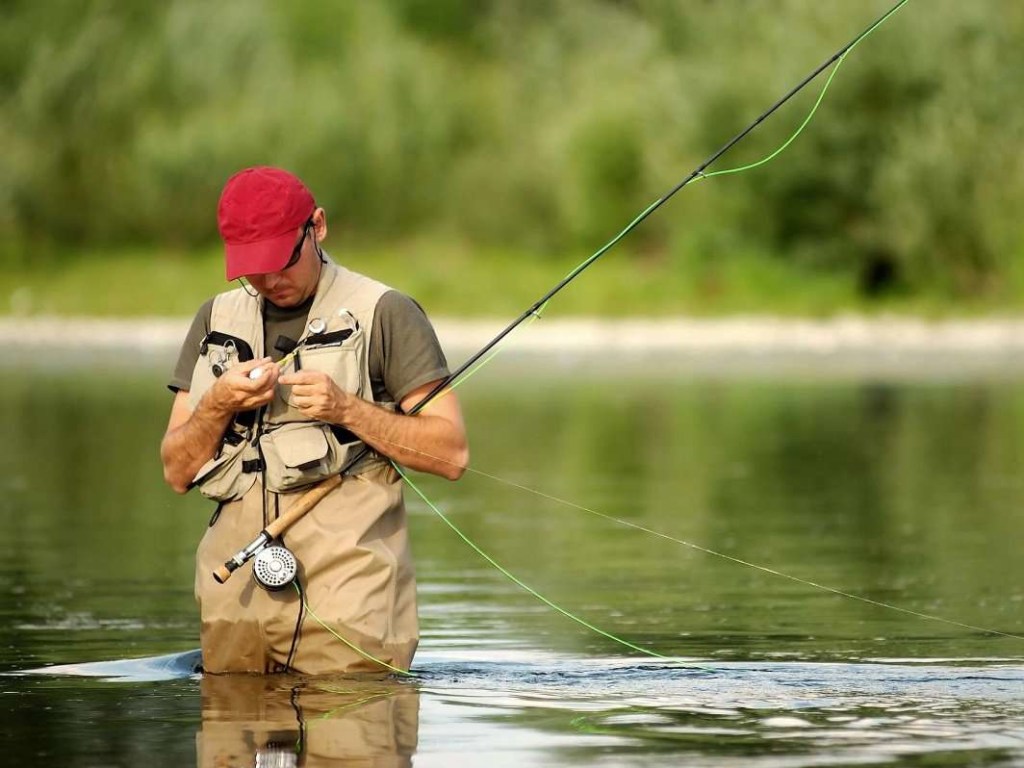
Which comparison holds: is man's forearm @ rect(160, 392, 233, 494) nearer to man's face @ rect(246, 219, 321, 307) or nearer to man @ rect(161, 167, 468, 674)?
man @ rect(161, 167, 468, 674)

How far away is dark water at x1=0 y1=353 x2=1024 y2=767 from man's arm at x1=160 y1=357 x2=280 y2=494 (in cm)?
63

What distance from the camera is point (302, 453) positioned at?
5.48 metres

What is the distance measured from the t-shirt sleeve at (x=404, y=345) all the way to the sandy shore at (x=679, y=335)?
23.9 meters

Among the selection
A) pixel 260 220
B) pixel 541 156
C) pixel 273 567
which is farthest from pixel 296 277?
pixel 541 156

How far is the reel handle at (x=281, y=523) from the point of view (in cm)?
554

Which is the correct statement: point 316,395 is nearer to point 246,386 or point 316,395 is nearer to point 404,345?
point 246,386

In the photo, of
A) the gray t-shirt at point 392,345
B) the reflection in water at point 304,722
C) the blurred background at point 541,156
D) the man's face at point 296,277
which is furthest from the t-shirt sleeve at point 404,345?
the blurred background at point 541,156

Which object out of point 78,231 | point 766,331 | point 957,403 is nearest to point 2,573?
point 957,403

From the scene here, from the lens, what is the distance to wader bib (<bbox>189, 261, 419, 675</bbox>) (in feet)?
18.1

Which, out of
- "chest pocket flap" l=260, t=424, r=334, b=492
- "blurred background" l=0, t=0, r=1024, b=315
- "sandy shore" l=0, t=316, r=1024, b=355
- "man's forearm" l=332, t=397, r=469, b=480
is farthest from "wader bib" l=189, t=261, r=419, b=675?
"blurred background" l=0, t=0, r=1024, b=315

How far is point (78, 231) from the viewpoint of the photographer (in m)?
37.4

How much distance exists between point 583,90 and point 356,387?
3394 centimetres

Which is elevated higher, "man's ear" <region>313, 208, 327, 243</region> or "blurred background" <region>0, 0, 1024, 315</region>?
"blurred background" <region>0, 0, 1024, 315</region>

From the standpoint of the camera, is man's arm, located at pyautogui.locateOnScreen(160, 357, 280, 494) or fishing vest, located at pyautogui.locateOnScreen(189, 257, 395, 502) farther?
fishing vest, located at pyautogui.locateOnScreen(189, 257, 395, 502)
